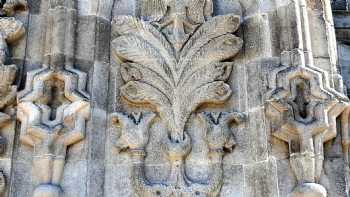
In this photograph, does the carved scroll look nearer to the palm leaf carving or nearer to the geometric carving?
the geometric carving

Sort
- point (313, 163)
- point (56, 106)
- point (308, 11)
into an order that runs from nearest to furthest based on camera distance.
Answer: point (313, 163)
point (56, 106)
point (308, 11)

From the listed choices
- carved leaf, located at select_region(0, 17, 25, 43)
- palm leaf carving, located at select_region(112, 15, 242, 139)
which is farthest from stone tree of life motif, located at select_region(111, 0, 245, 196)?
carved leaf, located at select_region(0, 17, 25, 43)

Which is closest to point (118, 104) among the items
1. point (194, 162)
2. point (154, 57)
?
point (154, 57)

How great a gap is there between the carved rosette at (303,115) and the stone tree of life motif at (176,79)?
1.51ft

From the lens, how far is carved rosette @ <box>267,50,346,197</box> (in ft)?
18.7

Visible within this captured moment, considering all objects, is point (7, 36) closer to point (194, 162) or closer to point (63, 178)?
point (63, 178)

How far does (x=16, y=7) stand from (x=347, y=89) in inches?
157

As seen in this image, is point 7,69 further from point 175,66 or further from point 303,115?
point 303,115

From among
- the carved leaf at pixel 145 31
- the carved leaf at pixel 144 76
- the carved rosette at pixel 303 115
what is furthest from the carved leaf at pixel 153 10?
the carved rosette at pixel 303 115

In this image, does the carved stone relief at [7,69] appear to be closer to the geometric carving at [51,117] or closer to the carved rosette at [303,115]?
the geometric carving at [51,117]

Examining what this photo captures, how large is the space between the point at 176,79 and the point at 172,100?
25cm

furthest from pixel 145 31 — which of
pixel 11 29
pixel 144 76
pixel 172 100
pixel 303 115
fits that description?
pixel 303 115

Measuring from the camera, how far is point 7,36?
21.2 feet

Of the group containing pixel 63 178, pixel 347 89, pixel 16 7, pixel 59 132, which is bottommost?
→ pixel 63 178
